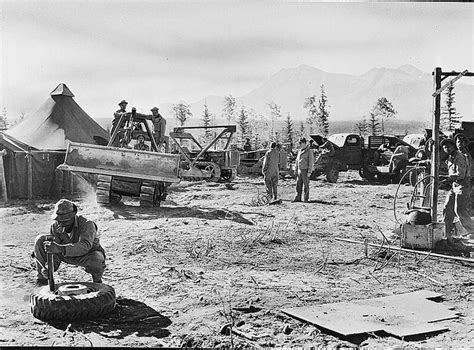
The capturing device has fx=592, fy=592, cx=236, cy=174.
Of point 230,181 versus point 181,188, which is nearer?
point 181,188

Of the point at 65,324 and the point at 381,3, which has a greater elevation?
the point at 381,3

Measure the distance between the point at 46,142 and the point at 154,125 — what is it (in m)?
4.86

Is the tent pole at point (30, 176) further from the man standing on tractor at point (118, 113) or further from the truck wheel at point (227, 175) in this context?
the truck wheel at point (227, 175)

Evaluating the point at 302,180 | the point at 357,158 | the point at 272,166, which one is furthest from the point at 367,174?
the point at 272,166

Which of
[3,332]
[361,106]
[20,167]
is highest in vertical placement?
[361,106]

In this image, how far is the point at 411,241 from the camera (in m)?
9.03

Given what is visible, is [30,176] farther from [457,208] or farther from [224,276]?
[457,208]

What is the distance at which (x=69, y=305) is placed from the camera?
550 cm

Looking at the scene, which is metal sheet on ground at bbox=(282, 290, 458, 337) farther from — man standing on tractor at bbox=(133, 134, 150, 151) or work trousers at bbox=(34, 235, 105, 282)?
man standing on tractor at bbox=(133, 134, 150, 151)

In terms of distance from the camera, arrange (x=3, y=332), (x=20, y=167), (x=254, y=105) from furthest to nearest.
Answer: (x=254, y=105) → (x=20, y=167) → (x=3, y=332)

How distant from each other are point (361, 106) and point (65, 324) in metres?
199

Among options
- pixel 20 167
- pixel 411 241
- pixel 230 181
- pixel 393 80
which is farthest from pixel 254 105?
pixel 393 80

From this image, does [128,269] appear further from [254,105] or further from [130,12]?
[254,105]

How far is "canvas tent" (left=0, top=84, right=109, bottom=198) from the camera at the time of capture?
15883 mm
